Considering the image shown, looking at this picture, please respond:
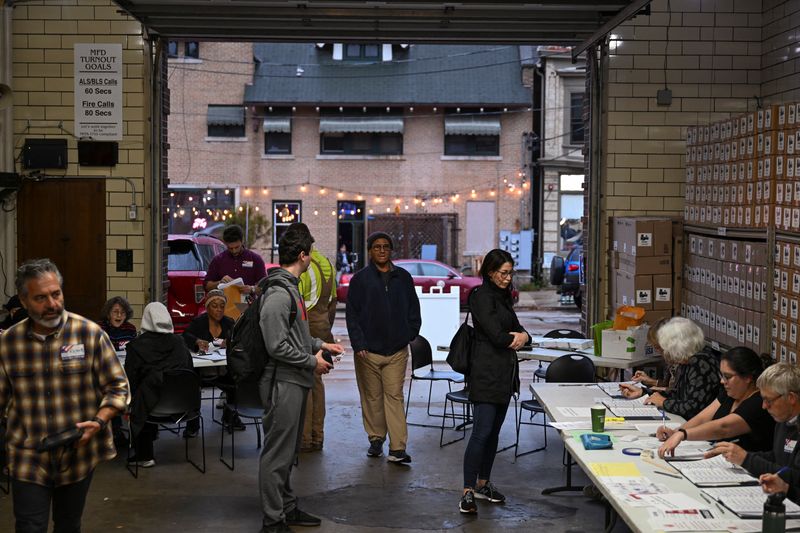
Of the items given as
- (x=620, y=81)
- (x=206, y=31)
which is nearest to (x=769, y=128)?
(x=620, y=81)

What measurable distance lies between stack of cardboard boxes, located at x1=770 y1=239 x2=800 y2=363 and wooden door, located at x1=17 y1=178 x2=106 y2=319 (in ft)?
21.6

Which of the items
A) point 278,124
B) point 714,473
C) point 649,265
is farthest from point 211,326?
point 278,124

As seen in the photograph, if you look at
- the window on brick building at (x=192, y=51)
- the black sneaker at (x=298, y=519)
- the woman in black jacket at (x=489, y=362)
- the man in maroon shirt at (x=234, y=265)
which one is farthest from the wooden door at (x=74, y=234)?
the window on brick building at (x=192, y=51)

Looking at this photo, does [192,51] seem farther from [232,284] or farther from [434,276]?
[232,284]

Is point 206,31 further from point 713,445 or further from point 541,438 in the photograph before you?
point 713,445

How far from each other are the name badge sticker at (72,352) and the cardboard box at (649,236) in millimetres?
6398

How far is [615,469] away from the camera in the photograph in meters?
5.16

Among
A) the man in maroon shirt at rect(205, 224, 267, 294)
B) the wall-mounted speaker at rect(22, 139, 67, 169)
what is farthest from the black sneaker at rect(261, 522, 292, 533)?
the wall-mounted speaker at rect(22, 139, 67, 169)

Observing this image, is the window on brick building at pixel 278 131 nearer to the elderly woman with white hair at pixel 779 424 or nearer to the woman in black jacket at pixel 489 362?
the woman in black jacket at pixel 489 362

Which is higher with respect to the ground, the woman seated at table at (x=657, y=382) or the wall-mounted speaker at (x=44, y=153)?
the wall-mounted speaker at (x=44, y=153)

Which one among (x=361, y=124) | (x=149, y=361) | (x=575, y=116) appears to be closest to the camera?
(x=149, y=361)

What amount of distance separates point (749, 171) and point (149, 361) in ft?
16.4

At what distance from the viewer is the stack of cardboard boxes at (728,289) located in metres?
8.15

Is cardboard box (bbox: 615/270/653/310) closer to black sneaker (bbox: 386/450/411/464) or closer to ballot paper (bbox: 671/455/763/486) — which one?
black sneaker (bbox: 386/450/411/464)
